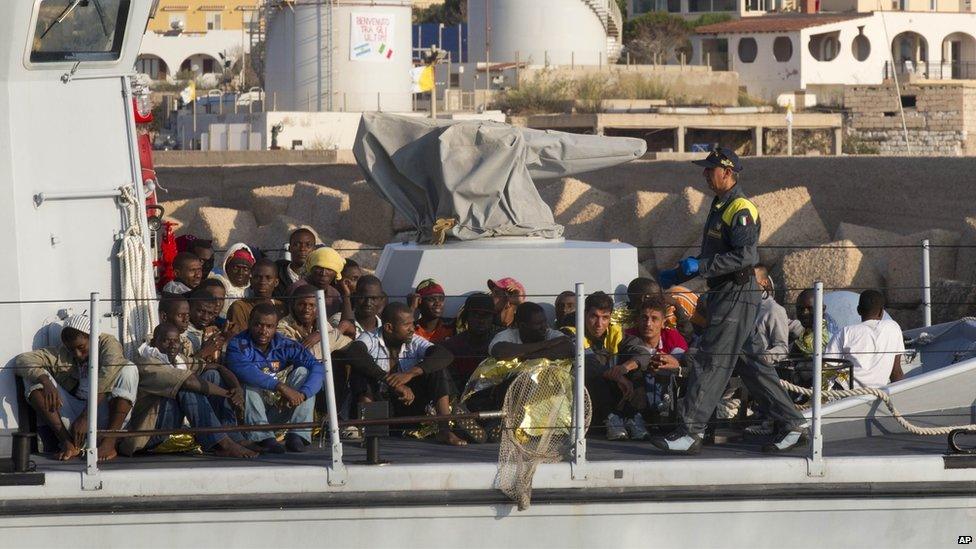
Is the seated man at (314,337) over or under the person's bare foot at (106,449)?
over

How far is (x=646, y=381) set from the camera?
689 centimetres

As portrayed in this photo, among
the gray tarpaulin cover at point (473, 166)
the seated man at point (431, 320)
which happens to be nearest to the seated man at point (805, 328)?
the gray tarpaulin cover at point (473, 166)

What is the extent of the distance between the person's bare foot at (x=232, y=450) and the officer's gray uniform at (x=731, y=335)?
5.87 ft

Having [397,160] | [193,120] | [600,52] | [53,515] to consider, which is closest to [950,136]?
[600,52]

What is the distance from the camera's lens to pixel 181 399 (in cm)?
657

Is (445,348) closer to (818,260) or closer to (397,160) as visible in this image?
(397,160)

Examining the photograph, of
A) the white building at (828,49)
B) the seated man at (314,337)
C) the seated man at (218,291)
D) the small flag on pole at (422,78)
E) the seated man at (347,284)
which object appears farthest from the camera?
the white building at (828,49)

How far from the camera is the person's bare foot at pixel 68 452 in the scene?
6.43 metres

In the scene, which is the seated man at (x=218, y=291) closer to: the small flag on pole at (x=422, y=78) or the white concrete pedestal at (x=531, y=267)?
the white concrete pedestal at (x=531, y=267)

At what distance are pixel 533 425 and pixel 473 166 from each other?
2.47m

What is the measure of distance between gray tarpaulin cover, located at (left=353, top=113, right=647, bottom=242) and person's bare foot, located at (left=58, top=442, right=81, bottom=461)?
2.61 meters

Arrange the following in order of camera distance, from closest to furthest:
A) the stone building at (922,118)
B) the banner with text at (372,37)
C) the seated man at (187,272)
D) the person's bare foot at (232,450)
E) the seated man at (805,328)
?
the person's bare foot at (232,450) → the seated man at (805,328) → the seated man at (187,272) → the banner with text at (372,37) → the stone building at (922,118)

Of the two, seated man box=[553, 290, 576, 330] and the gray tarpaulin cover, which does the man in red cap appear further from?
the gray tarpaulin cover

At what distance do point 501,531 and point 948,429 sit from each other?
2.06 meters
